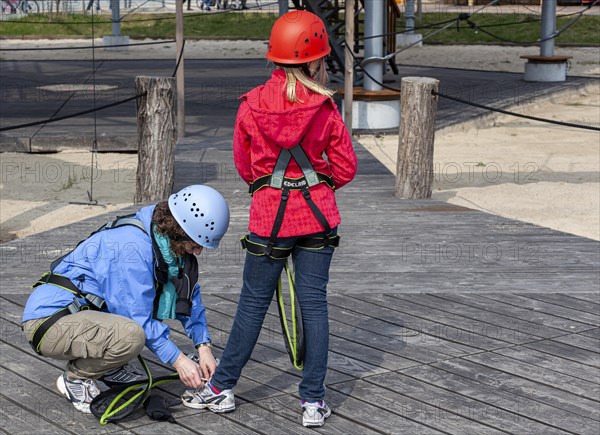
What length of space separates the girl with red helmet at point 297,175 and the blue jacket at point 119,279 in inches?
14.2

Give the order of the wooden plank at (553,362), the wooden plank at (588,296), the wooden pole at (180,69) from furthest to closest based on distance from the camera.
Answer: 1. the wooden pole at (180,69)
2. the wooden plank at (588,296)
3. the wooden plank at (553,362)

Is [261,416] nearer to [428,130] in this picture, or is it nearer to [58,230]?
[58,230]

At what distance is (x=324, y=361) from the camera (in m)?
4.04

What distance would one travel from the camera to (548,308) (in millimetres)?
5594

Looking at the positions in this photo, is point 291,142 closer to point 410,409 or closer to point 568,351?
point 410,409

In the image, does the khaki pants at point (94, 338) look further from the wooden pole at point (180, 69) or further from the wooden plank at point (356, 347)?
the wooden pole at point (180, 69)

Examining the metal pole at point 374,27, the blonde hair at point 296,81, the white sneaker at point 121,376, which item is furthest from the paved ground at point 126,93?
the blonde hair at point 296,81

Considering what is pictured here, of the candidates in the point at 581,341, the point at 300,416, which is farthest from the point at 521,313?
the point at 300,416

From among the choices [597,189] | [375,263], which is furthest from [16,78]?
[375,263]

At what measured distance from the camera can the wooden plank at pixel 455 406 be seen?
13.6 ft

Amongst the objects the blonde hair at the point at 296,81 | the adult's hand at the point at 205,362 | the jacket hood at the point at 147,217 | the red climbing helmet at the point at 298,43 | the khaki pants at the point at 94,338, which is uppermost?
the red climbing helmet at the point at 298,43

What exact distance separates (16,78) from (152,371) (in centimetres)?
1511

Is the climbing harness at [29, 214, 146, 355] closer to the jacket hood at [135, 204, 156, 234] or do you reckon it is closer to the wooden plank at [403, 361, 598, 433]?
the jacket hood at [135, 204, 156, 234]

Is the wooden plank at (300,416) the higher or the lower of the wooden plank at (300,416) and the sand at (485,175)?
the higher
